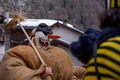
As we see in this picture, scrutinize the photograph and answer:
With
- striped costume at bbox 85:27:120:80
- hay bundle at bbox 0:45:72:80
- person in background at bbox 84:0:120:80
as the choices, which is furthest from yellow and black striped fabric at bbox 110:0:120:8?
hay bundle at bbox 0:45:72:80

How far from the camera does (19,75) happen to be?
4859 millimetres

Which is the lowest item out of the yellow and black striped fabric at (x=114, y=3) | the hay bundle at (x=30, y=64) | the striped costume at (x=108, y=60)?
the hay bundle at (x=30, y=64)

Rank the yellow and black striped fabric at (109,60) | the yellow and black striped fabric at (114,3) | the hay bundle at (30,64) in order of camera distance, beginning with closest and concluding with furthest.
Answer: the yellow and black striped fabric at (109,60)
the yellow and black striped fabric at (114,3)
the hay bundle at (30,64)

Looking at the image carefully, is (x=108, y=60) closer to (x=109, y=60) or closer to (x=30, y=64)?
(x=109, y=60)

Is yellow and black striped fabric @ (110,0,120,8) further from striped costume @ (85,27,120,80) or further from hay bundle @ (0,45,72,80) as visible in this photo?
hay bundle @ (0,45,72,80)

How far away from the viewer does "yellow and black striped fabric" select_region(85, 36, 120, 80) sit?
202cm

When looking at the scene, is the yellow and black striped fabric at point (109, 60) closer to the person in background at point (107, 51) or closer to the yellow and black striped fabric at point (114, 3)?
the person in background at point (107, 51)

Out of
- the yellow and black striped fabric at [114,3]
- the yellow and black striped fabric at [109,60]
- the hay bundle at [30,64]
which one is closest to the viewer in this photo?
the yellow and black striped fabric at [109,60]

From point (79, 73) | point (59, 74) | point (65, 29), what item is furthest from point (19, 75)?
point (65, 29)

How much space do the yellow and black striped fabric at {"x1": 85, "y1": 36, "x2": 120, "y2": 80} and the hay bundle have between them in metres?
2.74

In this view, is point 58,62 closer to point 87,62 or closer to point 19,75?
point 19,75

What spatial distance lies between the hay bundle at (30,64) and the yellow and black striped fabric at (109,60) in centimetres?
274

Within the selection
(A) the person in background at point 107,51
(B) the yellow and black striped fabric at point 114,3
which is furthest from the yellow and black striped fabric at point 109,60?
(B) the yellow and black striped fabric at point 114,3

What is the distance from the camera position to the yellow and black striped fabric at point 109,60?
2016mm
